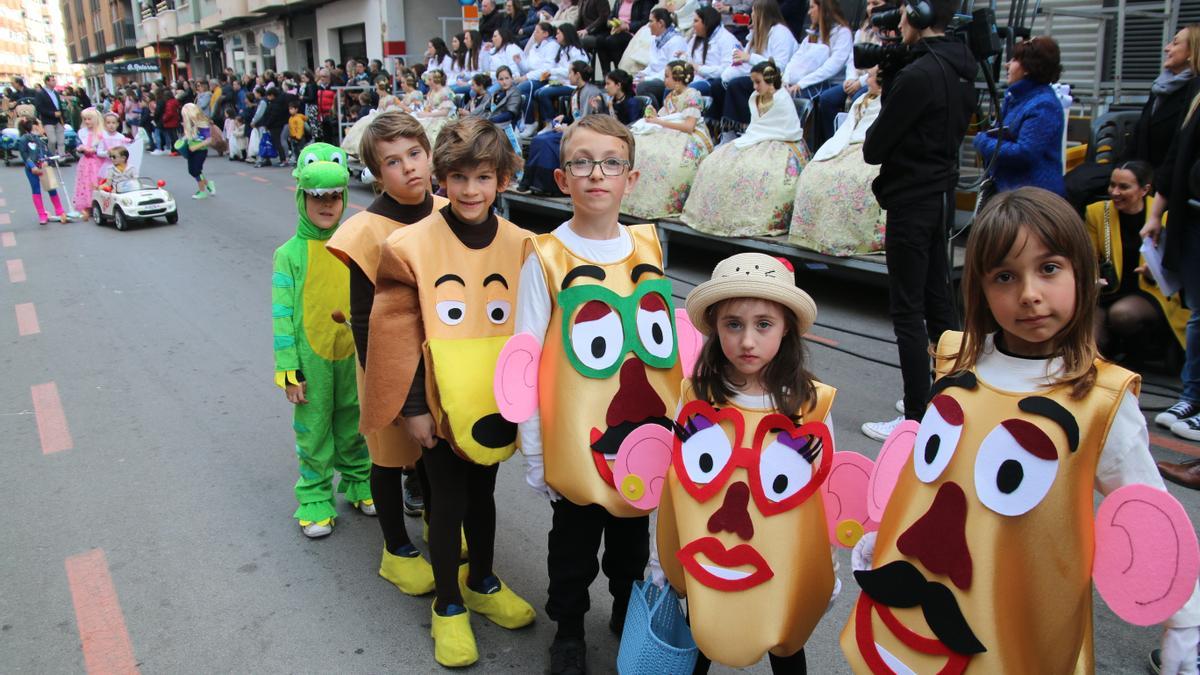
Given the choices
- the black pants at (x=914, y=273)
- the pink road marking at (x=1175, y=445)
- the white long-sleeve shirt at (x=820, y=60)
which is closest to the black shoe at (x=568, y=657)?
the black pants at (x=914, y=273)

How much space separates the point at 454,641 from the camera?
2762 mm

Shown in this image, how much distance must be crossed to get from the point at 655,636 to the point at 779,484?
52 centimetres

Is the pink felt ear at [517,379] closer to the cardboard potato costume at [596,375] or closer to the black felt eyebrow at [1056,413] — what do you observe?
the cardboard potato costume at [596,375]

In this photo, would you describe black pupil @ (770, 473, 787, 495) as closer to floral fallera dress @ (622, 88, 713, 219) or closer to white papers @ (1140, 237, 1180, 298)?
white papers @ (1140, 237, 1180, 298)

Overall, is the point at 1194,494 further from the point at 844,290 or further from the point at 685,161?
the point at 685,161

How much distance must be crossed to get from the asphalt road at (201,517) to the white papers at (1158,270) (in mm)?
801

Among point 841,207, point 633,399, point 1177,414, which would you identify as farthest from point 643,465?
point 841,207

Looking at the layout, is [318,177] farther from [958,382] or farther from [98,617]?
[958,382]

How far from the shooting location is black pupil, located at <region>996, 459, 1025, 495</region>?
164 centimetres

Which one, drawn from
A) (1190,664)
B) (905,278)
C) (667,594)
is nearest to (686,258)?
(905,278)

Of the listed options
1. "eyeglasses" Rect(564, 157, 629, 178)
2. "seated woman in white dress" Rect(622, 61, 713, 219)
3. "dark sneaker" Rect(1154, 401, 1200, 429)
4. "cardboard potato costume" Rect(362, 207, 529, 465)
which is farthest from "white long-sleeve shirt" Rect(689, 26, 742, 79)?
"eyeglasses" Rect(564, 157, 629, 178)

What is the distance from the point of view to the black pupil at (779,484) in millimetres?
1994

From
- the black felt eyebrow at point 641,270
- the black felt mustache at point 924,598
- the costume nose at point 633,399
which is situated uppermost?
the black felt eyebrow at point 641,270

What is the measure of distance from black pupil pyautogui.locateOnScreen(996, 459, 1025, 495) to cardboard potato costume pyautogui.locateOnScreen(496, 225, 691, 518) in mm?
874
